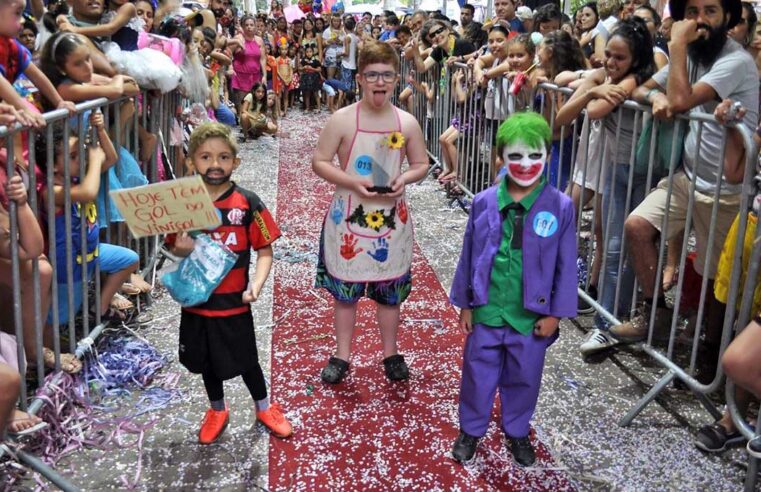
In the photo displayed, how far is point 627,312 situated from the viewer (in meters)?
4.40

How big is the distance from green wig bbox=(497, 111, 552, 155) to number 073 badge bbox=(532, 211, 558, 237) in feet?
0.89

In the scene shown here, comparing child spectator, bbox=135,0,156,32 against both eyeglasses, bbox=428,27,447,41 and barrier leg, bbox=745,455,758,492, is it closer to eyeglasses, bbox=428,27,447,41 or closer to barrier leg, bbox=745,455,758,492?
eyeglasses, bbox=428,27,447,41

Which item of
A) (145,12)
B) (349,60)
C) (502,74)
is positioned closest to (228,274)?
(145,12)

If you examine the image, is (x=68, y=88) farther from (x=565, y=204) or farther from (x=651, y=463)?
(x=651, y=463)

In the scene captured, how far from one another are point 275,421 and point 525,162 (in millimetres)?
1583

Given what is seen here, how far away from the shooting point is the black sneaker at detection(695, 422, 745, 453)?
125 inches

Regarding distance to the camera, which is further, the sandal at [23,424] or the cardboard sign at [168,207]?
the sandal at [23,424]

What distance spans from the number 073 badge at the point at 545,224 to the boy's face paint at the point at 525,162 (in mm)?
135

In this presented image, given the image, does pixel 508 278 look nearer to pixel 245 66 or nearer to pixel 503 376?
pixel 503 376

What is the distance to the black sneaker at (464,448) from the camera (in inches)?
122

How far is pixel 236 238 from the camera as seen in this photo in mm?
3057

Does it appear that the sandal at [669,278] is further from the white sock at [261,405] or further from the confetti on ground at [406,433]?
the white sock at [261,405]

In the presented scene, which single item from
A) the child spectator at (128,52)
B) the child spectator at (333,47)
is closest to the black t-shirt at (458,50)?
the child spectator at (128,52)

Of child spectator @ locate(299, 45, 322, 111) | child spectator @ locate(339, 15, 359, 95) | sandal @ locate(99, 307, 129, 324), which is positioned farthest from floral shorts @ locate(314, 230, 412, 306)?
child spectator @ locate(339, 15, 359, 95)
